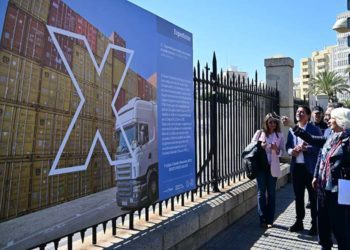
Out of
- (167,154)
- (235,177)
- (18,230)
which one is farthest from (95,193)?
(235,177)

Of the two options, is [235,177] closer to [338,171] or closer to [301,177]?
[301,177]

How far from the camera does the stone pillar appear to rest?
33.1 ft

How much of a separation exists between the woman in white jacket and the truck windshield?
286 centimetres

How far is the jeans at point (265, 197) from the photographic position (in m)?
5.91

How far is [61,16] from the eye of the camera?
278cm

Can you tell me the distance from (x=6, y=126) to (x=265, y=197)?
4.53 meters

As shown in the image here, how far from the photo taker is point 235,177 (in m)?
7.21

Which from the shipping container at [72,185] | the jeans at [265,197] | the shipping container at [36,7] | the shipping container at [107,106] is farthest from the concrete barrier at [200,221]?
the shipping container at [36,7]

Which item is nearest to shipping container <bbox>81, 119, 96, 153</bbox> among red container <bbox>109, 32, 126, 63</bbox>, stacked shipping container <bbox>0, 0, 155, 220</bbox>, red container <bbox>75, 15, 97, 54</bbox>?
stacked shipping container <bbox>0, 0, 155, 220</bbox>

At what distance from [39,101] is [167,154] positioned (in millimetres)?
2035

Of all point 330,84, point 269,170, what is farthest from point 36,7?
point 330,84

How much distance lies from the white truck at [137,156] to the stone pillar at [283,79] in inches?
268

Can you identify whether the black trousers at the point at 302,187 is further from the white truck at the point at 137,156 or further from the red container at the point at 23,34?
the red container at the point at 23,34

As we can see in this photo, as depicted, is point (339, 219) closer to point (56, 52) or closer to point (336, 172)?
point (336, 172)
